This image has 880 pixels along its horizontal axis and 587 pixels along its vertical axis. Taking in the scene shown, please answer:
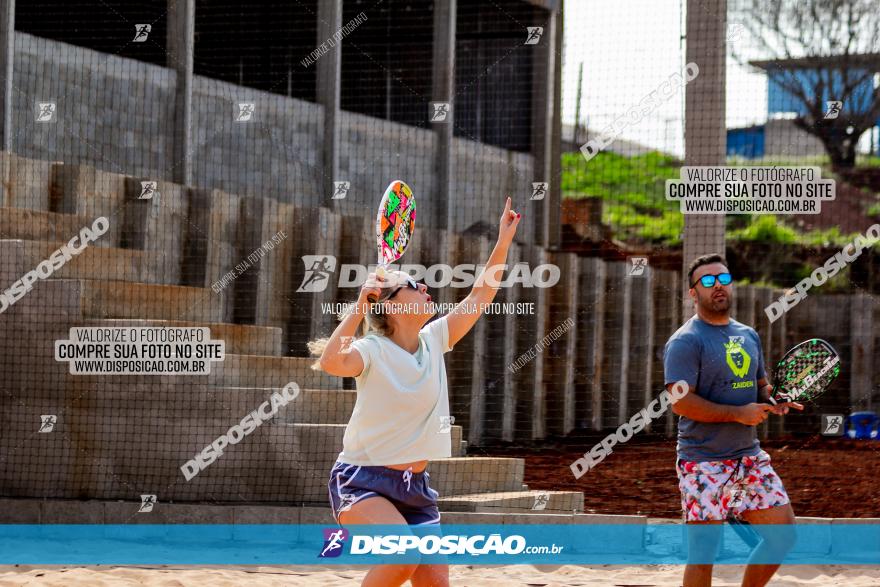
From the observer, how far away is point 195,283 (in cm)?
1105

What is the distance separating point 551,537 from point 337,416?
2038 millimetres

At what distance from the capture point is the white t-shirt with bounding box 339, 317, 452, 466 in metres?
4.71

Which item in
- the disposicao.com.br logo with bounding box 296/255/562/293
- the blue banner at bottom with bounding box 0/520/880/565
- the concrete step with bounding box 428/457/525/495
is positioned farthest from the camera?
the disposicao.com.br logo with bounding box 296/255/562/293

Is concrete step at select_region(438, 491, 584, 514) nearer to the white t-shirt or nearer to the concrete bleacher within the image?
the concrete bleacher

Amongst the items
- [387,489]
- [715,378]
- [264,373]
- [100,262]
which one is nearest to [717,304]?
[715,378]

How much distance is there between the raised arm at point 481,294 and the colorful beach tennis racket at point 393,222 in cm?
37

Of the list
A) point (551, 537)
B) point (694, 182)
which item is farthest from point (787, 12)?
point (551, 537)

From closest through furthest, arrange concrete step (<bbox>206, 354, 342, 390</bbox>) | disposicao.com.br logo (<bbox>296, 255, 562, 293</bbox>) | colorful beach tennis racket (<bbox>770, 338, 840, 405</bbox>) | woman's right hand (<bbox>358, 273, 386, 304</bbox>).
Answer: woman's right hand (<bbox>358, 273, 386, 304</bbox>), colorful beach tennis racket (<bbox>770, 338, 840, 405</bbox>), concrete step (<bbox>206, 354, 342, 390</bbox>), disposicao.com.br logo (<bbox>296, 255, 562, 293</bbox>)

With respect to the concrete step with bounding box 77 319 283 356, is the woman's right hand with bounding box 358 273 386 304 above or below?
above

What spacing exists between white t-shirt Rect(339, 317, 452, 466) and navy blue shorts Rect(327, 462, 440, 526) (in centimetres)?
4

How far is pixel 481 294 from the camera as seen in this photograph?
17.2ft

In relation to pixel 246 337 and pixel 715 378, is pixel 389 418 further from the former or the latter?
pixel 246 337

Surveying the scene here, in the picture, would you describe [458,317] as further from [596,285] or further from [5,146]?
[596,285]

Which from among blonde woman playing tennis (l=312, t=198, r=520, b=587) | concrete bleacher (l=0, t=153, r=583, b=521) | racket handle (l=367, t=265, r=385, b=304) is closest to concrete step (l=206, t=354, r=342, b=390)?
concrete bleacher (l=0, t=153, r=583, b=521)
